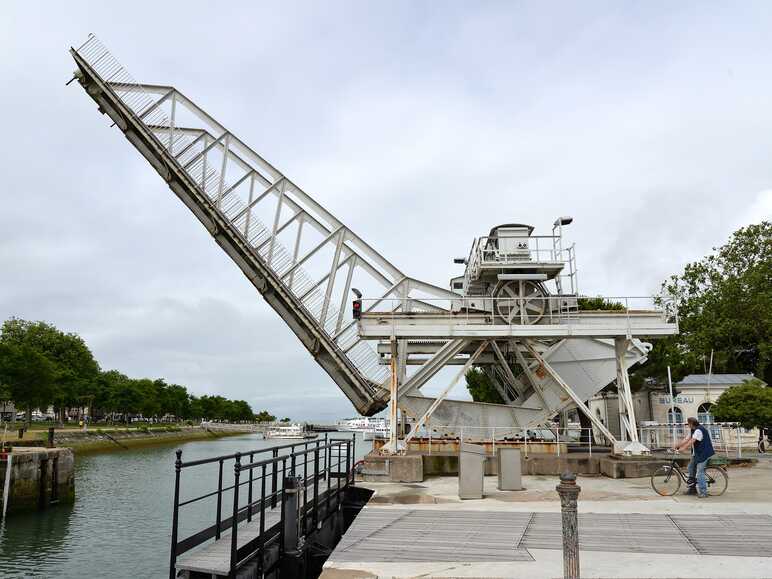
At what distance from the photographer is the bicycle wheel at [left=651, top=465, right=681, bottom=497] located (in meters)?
11.4

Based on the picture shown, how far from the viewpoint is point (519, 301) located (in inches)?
667

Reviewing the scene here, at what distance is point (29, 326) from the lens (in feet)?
251

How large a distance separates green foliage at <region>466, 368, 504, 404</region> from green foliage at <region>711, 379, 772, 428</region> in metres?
30.6

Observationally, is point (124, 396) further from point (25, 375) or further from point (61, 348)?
point (25, 375)

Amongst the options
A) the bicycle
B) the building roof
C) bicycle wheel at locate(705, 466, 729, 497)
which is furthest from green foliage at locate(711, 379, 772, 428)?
bicycle wheel at locate(705, 466, 729, 497)

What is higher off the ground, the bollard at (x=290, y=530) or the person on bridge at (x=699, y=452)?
the person on bridge at (x=699, y=452)

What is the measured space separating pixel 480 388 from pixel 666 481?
4829cm

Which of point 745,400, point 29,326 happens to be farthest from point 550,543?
point 29,326

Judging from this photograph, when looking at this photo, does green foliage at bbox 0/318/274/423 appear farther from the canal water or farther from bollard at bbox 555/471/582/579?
bollard at bbox 555/471/582/579

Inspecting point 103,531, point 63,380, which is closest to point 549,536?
point 103,531

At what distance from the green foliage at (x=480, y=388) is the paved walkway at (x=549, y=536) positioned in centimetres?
4361

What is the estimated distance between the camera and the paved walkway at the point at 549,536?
20.7 ft

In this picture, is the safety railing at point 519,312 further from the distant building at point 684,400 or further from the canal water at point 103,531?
the distant building at point 684,400

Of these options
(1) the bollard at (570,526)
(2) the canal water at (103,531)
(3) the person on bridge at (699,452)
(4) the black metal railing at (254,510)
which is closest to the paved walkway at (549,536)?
(3) the person on bridge at (699,452)
